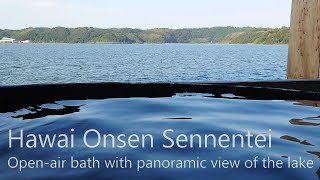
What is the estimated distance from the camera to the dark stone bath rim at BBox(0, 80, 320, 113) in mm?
2852

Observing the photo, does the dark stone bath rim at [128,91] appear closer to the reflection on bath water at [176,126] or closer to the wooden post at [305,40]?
the reflection on bath water at [176,126]

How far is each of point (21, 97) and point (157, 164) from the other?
1586mm

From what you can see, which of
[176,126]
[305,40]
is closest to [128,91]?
[176,126]

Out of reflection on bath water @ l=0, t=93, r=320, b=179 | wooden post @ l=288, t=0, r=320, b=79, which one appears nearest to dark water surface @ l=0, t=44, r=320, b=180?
reflection on bath water @ l=0, t=93, r=320, b=179

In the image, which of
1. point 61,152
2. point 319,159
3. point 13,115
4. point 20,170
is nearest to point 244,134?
point 319,159

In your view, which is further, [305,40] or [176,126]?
[305,40]

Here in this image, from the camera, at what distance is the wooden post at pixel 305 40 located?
5117 millimetres

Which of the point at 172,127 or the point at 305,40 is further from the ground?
the point at 305,40

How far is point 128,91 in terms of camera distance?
3.22m

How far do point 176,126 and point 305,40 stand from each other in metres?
3.39

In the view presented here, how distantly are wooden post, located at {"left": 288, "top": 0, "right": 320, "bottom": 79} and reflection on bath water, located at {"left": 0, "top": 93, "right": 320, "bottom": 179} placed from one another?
7.41 ft

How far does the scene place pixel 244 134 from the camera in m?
2.27

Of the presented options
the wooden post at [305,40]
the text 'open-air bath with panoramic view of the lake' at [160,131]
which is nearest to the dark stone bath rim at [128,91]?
the text 'open-air bath with panoramic view of the lake' at [160,131]

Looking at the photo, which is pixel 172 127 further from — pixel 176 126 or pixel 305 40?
pixel 305 40
